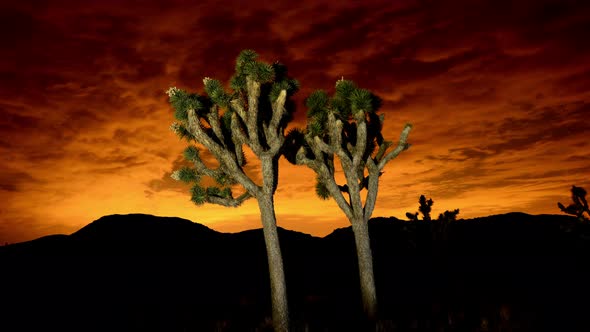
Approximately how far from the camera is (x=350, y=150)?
13.0 metres

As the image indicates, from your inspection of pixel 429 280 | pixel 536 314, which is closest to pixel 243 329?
pixel 536 314

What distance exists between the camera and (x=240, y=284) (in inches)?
942

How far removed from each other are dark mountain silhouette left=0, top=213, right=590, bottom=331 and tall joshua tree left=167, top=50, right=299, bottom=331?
2.62 metres

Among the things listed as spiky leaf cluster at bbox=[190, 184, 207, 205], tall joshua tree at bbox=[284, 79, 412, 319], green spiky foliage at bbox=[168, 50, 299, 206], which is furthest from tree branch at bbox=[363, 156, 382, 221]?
spiky leaf cluster at bbox=[190, 184, 207, 205]

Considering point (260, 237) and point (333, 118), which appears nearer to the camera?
point (333, 118)

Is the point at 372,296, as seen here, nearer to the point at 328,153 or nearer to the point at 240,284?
the point at 328,153

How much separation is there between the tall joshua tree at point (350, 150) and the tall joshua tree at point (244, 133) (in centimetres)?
100

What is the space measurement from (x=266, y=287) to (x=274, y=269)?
39.2 ft

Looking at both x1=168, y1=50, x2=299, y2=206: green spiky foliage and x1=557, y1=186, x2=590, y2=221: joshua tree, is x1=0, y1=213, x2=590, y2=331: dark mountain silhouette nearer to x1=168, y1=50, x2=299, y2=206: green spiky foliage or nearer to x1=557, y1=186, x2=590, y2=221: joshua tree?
x1=557, y1=186, x2=590, y2=221: joshua tree

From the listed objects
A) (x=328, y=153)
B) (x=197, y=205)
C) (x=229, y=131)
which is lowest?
(x=197, y=205)

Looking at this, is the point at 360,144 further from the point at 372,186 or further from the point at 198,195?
the point at 198,195

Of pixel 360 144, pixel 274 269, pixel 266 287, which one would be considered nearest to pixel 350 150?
pixel 360 144

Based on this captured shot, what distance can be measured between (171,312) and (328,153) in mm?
8365

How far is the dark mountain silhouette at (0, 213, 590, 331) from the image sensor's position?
1127 cm
